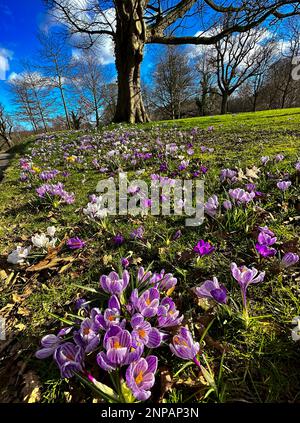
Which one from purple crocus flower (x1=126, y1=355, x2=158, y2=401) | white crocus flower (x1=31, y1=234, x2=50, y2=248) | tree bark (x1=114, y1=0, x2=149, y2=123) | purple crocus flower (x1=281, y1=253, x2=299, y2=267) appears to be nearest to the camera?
purple crocus flower (x1=126, y1=355, x2=158, y2=401)

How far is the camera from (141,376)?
777 millimetres

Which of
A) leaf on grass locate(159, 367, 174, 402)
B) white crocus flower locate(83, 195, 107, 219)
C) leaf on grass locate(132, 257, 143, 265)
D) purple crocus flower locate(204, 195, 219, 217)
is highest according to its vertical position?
purple crocus flower locate(204, 195, 219, 217)

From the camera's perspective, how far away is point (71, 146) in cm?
587

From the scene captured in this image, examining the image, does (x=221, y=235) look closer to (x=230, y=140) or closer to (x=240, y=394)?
(x=240, y=394)

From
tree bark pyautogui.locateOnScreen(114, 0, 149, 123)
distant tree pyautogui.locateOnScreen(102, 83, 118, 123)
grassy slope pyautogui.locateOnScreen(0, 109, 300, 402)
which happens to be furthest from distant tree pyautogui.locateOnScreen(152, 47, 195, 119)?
grassy slope pyautogui.locateOnScreen(0, 109, 300, 402)

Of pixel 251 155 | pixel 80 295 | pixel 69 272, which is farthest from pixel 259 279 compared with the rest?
pixel 251 155

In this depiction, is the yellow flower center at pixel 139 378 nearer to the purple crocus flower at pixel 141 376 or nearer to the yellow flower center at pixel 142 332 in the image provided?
the purple crocus flower at pixel 141 376

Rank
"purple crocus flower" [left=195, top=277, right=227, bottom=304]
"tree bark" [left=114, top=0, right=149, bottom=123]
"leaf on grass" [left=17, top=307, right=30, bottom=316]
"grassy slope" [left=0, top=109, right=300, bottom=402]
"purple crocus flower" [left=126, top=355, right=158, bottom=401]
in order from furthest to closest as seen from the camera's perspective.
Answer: "tree bark" [left=114, top=0, right=149, bottom=123] → "leaf on grass" [left=17, top=307, right=30, bottom=316] → "purple crocus flower" [left=195, top=277, right=227, bottom=304] → "grassy slope" [left=0, top=109, right=300, bottom=402] → "purple crocus flower" [left=126, top=355, right=158, bottom=401]

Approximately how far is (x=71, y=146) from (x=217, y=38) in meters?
9.40

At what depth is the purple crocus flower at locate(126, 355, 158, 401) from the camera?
28.9 inches

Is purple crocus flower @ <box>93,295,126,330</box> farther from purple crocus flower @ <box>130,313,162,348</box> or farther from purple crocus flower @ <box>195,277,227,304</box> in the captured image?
purple crocus flower @ <box>195,277,227,304</box>

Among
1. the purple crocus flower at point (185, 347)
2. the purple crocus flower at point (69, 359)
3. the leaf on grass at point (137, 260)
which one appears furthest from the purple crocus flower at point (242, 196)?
the purple crocus flower at point (69, 359)

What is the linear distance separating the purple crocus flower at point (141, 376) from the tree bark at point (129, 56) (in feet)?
39.6

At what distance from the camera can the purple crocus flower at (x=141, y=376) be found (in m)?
0.73
